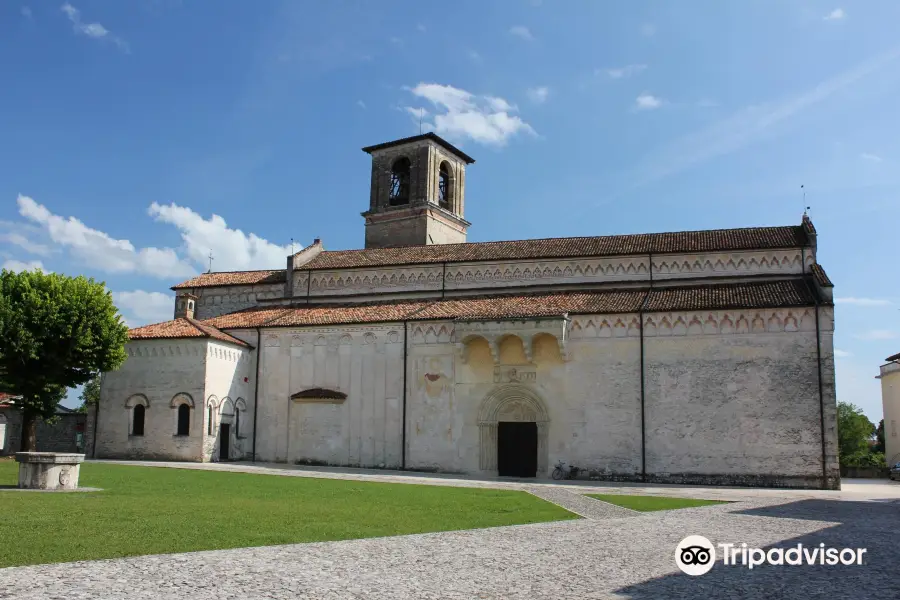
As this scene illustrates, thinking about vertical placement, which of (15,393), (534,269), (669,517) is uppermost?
(534,269)

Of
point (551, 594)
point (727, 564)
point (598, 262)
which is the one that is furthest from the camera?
point (598, 262)

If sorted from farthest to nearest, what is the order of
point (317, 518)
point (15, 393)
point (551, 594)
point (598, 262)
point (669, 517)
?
point (598, 262) < point (15, 393) < point (669, 517) < point (317, 518) < point (551, 594)

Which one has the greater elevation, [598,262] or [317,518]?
[598,262]

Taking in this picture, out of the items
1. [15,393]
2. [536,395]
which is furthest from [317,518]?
[15,393]

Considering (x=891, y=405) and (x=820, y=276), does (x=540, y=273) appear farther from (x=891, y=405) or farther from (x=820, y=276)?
(x=891, y=405)

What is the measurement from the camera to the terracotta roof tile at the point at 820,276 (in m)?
29.7

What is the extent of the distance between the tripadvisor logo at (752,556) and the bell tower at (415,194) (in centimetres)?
3433

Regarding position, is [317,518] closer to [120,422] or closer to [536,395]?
[536,395]

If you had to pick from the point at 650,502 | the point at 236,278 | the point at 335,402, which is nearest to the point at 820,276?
the point at 650,502

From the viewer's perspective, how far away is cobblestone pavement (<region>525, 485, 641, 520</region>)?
17.7 metres

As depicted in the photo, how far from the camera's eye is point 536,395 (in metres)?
32.3

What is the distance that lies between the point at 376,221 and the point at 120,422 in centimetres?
1903

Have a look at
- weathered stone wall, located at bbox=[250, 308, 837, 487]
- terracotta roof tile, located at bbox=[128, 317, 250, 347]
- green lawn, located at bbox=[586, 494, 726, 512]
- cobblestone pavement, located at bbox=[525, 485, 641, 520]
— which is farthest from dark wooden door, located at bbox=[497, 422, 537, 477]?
terracotta roof tile, located at bbox=[128, 317, 250, 347]

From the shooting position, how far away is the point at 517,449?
32688 millimetres
